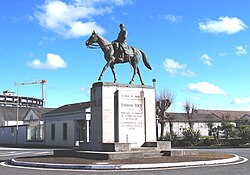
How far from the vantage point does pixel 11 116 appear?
3342 inches

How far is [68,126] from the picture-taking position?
52875 millimetres

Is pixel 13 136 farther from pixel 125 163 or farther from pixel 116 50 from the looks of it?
pixel 125 163

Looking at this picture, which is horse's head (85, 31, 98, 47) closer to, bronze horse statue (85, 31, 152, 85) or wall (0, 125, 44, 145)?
Result: bronze horse statue (85, 31, 152, 85)

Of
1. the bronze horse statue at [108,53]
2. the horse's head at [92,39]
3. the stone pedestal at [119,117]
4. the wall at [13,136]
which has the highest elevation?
the horse's head at [92,39]

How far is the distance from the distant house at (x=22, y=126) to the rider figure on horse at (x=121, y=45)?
142 ft

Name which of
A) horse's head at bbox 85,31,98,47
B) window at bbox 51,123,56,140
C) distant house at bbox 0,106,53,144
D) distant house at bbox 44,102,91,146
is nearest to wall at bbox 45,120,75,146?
distant house at bbox 44,102,91,146

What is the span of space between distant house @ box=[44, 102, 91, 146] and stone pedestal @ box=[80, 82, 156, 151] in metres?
25.9

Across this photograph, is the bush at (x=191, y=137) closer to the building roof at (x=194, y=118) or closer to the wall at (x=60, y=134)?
the wall at (x=60, y=134)

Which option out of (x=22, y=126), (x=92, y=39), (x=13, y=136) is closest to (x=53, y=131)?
(x=22, y=126)

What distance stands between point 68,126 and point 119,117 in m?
32.3

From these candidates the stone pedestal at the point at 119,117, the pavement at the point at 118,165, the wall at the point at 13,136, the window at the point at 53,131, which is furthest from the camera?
the wall at the point at 13,136

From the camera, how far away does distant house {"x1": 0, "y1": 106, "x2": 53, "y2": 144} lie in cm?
6519

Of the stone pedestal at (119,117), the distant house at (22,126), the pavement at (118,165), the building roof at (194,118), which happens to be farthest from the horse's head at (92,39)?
the building roof at (194,118)

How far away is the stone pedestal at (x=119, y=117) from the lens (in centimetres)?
2141
